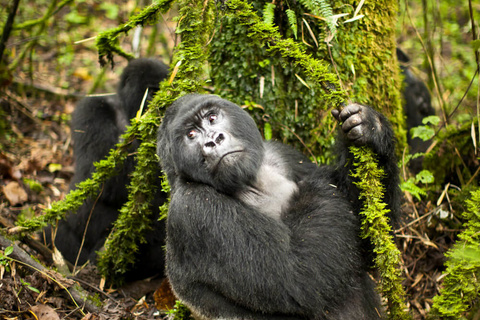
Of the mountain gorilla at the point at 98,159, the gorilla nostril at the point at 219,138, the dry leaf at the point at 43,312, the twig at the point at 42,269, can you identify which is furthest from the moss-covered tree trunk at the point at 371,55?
the dry leaf at the point at 43,312

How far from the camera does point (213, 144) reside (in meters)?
2.80

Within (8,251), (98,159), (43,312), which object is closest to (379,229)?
(43,312)

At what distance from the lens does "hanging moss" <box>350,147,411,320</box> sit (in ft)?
8.05

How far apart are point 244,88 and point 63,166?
3.67m

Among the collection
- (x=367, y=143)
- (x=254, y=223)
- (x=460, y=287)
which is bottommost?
(x=460, y=287)

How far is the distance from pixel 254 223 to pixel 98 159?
2832 millimetres

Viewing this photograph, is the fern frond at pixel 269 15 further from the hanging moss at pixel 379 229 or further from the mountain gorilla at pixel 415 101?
the mountain gorilla at pixel 415 101

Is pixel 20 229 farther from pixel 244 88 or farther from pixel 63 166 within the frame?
pixel 63 166

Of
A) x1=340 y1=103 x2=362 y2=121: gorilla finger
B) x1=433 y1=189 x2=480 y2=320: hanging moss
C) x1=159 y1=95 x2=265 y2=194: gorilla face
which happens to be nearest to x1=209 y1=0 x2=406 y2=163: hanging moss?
x1=159 y1=95 x2=265 y2=194: gorilla face

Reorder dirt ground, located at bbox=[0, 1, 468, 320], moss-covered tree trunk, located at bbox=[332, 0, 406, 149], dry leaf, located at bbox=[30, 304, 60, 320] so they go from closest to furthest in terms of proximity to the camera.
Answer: dry leaf, located at bbox=[30, 304, 60, 320]
dirt ground, located at bbox=[0, 1, 468, 320]
moss-covered tree trunk, located at bbox=[332, 0, 406, 149]

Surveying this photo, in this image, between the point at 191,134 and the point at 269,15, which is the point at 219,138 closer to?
the point at 191,134

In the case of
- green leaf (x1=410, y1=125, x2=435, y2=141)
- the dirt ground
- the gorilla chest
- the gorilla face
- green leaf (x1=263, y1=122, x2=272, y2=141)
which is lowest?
the dirt ground

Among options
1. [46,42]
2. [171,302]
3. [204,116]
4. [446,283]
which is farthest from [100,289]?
[46,42]

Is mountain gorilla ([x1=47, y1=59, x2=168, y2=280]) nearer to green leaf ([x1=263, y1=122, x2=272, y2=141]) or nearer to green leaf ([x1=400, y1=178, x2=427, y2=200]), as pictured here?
green leaf ([x1=263, y1=122, x2=272, y2=141])
